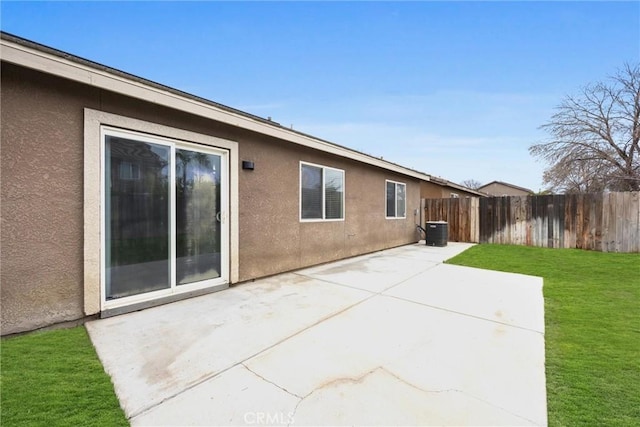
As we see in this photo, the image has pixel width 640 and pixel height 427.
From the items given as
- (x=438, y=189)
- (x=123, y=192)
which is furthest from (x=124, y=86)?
(x=438, y=189)

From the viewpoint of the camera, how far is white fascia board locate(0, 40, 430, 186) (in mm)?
2627

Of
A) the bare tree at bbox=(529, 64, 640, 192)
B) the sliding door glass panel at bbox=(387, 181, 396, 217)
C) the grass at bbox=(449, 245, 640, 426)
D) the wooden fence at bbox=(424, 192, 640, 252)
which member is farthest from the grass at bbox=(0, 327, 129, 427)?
the bare tree at bbox=(529, 64, 640, 192)

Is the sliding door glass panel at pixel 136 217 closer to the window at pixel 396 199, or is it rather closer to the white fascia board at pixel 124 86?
the white fascia board at pixel 124 86

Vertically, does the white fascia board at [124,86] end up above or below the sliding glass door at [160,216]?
above

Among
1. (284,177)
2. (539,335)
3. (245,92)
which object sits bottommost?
(539,335)

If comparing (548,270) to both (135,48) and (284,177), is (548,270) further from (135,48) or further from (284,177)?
(135,48)

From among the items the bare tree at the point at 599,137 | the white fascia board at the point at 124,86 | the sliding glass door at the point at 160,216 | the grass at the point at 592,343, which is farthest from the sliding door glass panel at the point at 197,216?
the bare tree at the point at 599,137

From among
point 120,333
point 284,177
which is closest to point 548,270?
point 284,177

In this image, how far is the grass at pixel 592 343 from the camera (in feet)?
5.88

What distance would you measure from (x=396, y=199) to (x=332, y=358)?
27.1 ft

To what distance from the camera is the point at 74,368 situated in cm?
220

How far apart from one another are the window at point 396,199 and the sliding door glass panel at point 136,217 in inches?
286

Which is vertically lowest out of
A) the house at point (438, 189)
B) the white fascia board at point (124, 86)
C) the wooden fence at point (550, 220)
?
the wooden fence at point (550, 220)

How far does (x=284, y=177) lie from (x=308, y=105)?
9.17 meters
